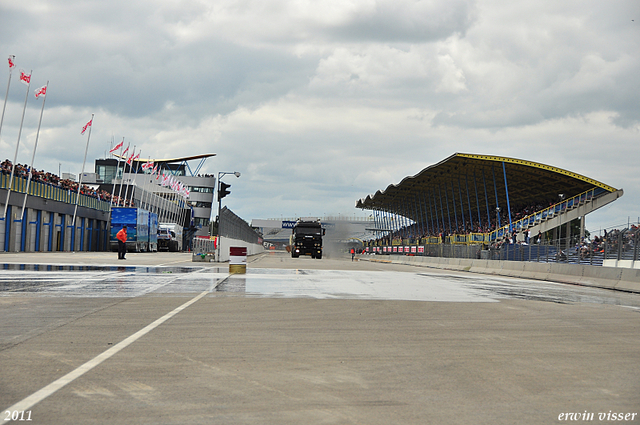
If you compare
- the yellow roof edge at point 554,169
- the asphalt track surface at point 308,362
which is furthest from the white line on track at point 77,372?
the yellow roof edge at point 554,169

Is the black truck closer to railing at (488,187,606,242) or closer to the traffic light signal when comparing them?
railing at (488,187,606,242)

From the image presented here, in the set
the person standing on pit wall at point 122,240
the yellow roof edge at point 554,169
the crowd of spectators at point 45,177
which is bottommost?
the person standing on pit wall at point 122,240

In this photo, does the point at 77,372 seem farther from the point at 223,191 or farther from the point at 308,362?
the point at 223,191

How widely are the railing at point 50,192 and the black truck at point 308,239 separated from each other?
21.5m

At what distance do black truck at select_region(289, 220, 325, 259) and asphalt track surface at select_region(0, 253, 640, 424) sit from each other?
54.3 m

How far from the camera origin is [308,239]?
6762 cm

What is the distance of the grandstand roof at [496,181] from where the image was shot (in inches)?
2374

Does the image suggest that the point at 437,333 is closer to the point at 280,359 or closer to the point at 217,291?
the point at 280,359

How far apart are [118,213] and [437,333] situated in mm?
51641

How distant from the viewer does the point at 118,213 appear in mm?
57125

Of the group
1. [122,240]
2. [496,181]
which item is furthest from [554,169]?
[122,240]

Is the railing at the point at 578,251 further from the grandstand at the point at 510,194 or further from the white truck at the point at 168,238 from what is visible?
the white truck at the point at 168,238

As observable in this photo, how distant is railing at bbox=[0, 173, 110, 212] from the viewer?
48.2 m

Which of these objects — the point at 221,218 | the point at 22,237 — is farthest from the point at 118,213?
the point at 221,218
